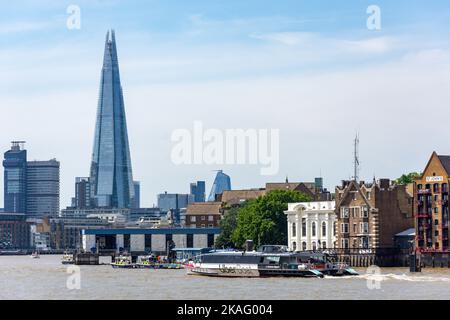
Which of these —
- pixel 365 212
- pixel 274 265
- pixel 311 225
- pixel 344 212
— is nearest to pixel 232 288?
pixel 274 265

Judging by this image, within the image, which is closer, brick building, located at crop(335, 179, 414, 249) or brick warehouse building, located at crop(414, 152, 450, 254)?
brick warehouse building, located at crop(414, 152, 450, 254)

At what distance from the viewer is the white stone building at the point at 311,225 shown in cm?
17450

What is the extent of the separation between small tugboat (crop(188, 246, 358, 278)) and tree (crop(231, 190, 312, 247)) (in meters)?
53.5

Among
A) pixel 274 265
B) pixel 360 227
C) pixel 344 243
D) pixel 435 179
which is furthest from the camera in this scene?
pixel 344 243

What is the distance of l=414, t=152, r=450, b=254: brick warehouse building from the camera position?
508 ft

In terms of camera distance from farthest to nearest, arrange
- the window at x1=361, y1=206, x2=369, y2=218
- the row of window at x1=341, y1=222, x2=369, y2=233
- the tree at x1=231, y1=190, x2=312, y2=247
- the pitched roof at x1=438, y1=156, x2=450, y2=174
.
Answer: the tree at x1=231, y1=190, x2=312, y2=247 < the row of window at x1=341, y1=222, x2=369, y2=233 < the window at x1=361, y1=206, x2=369, y2=218 < the pitched roof at x1=438, y1=156, x2=450, y2=174

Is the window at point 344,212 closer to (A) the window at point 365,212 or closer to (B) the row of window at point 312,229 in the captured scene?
(A) the window at point 365,212

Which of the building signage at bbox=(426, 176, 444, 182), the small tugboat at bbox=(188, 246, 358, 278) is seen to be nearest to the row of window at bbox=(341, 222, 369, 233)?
the building signage at bbox=(426, 176, 444, 182)

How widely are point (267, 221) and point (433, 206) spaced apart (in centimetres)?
3660

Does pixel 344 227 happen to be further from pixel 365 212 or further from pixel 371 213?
pixel 371 213

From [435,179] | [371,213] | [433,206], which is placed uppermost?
[435,179]

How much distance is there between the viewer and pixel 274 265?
12606 centimetres

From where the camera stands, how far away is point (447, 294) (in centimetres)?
9081

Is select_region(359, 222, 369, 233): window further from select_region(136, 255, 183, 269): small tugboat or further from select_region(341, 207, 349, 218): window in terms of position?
select_region(136, 255, 183, 269): small tugboat
